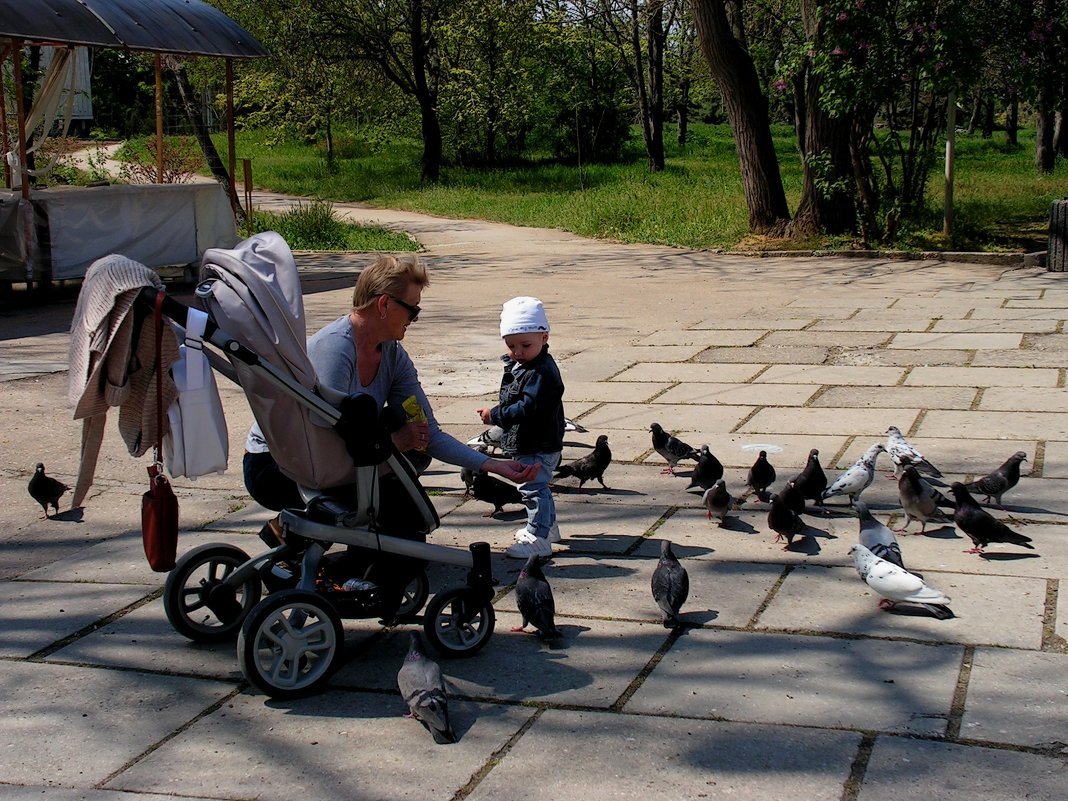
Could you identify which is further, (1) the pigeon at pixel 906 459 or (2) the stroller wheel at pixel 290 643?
(1) the pigeon at pixel 906 459

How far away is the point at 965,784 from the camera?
3168mm

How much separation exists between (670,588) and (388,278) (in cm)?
154

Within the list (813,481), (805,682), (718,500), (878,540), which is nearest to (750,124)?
(813,481)

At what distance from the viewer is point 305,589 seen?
395 centimetres

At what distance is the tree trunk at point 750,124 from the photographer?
58.1ft

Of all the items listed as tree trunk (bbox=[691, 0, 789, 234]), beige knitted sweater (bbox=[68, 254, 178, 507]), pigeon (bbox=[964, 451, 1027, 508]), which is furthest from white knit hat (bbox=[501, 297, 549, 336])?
tree trunk (bbox=[691, 0, 789, 234])

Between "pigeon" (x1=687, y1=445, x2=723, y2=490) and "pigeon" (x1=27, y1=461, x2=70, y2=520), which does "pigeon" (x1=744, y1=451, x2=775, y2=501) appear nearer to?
"pigeon" (x1=687, y1=445, x2=723, y2=490)

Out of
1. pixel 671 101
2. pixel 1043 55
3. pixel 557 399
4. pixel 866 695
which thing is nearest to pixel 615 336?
pixel 557 399

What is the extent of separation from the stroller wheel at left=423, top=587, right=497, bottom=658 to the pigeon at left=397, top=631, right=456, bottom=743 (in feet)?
1.20

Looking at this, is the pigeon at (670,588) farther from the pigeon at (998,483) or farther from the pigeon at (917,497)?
the pigeon at (998,483)

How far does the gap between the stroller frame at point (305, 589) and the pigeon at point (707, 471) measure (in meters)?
1.87

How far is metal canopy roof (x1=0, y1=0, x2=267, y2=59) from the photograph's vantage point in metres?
13.4

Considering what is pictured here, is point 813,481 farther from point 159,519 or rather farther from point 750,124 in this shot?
point 750,124

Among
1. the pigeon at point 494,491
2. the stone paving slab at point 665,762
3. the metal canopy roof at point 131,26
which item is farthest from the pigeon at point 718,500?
the metal canopy roof at point 131,26
